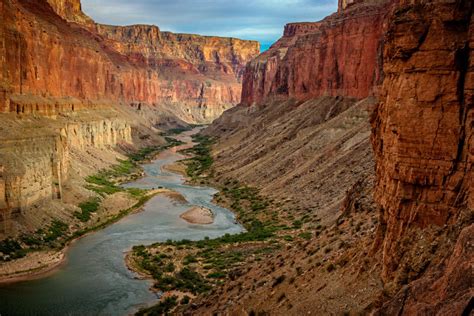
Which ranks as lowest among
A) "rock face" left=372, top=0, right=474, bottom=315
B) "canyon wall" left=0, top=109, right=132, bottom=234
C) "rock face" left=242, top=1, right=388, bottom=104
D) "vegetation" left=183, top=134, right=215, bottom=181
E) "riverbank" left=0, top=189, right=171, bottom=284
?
"vegetation" left=183, top=134, right=215, bottom=181

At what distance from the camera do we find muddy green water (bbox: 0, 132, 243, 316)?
24484 mm

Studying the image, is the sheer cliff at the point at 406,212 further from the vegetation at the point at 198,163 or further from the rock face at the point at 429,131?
the vegetation at the point at 198,163

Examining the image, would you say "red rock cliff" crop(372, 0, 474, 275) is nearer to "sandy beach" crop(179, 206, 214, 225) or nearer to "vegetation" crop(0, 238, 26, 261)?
"vegetation" crop(0, 238, 26, 261)

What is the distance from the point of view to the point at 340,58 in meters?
62.2

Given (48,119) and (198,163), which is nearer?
(48,119)

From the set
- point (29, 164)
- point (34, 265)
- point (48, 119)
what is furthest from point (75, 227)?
point (48, 119)

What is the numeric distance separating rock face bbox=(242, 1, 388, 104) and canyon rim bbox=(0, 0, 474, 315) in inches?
12.7

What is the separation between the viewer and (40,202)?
36.8 meters

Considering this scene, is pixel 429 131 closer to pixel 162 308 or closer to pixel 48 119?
pixel 162 308

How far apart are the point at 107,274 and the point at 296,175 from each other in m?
23.2

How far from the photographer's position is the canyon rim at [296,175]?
1127 centimetres

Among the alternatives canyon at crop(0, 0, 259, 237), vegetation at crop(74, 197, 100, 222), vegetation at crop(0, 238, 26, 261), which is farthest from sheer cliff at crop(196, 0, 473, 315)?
vegetation at crop(74, 197, 100, 222)

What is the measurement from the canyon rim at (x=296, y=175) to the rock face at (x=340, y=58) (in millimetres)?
324

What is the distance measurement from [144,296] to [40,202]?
15667 mm
